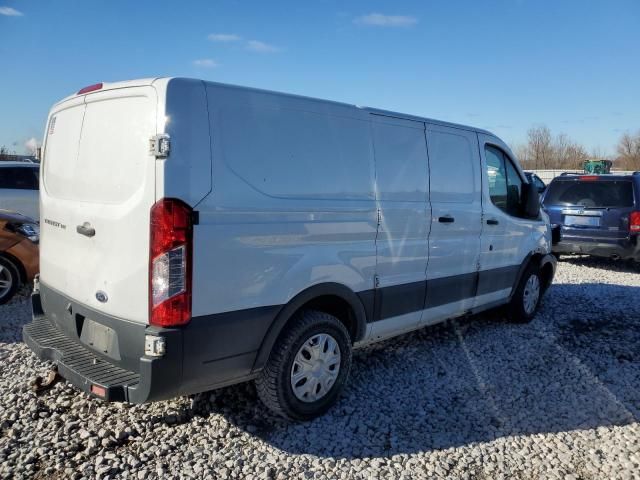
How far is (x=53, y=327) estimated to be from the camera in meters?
3.54

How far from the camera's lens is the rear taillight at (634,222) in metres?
8.60

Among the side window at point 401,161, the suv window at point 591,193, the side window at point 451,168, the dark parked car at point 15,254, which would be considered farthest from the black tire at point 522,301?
the dark parked car at point 15,254

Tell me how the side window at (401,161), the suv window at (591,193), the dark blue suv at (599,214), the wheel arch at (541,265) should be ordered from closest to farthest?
1. the side window at (401,161)
2. the wheel arch at (541,265)
3. the dark blue suv at (599,214)
4. the suv window at (591,193)

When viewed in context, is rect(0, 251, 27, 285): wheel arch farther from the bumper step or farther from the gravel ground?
the bumper step

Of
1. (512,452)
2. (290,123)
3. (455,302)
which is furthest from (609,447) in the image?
(290,123)

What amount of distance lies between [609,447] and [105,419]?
3314 millimetres

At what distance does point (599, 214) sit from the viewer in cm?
896

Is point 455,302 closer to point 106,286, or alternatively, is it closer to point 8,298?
point 106,286

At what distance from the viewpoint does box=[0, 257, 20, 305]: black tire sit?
5.93 m

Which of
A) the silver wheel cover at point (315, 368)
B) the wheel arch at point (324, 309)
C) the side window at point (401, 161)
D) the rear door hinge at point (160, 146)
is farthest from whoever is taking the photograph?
the side window at point (401, 161)

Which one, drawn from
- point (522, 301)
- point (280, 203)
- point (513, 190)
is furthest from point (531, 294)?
point (280, 203)

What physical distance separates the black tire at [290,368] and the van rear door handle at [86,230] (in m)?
1.30

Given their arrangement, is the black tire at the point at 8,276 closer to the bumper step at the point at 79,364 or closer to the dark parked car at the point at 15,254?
the dark parked car at the point at 15,254

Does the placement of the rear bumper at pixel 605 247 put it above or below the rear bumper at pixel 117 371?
above
